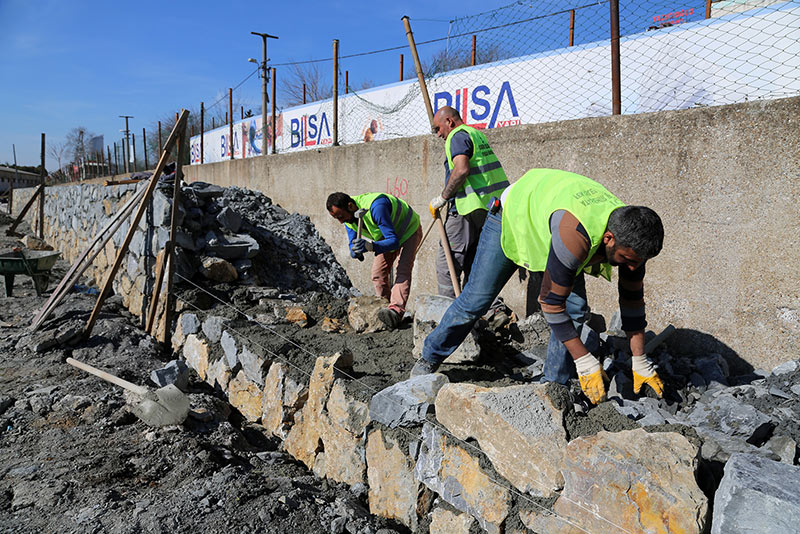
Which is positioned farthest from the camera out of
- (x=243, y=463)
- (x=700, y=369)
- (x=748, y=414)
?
(x=243, y=463)

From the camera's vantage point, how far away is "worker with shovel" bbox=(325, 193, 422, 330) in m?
4.22

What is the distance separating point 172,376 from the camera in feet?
13.4

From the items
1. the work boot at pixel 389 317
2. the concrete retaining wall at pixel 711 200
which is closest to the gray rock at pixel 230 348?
the work boot at pixel 389 317

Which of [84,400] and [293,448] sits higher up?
[84,400]

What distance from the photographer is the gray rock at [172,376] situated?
13.1 ft

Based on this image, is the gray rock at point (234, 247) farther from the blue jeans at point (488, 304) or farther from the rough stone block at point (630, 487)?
the rough stone block at point (630, 487)

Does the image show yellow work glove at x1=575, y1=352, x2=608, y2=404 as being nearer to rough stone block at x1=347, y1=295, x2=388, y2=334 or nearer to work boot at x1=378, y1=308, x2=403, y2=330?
work boot at x1=378, y1=308, x2=403, y2=330

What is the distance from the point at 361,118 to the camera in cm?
996

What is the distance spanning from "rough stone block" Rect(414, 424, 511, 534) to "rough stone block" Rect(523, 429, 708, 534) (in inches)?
9.2

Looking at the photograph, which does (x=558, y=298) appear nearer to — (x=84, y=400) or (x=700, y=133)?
(x=700, y=133)

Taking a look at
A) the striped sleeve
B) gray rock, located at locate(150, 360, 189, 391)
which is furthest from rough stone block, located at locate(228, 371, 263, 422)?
the striped sleeve

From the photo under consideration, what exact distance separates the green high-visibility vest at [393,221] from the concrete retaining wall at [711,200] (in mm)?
955

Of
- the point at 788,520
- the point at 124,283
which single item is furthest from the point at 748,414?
the point at 124,283

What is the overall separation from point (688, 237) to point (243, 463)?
315 cm
